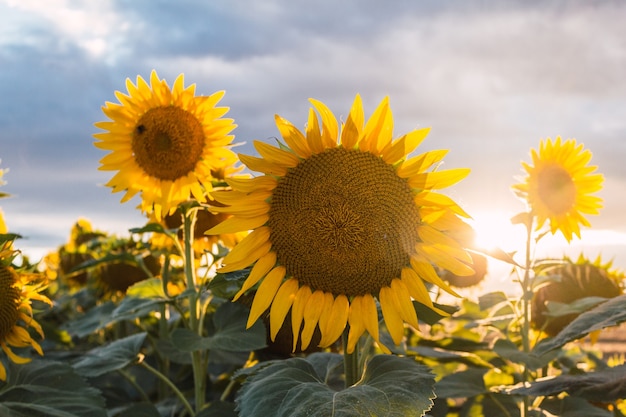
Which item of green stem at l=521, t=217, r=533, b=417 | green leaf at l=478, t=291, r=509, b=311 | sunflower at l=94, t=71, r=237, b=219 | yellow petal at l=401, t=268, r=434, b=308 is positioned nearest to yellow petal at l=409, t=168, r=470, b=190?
yellow petal at l=401, t=268, r=434, b=308

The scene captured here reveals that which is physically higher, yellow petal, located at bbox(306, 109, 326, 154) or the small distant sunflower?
yellow petal, located at bbox(306, 109, 326, 154)

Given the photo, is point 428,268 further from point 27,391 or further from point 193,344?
point 27,391

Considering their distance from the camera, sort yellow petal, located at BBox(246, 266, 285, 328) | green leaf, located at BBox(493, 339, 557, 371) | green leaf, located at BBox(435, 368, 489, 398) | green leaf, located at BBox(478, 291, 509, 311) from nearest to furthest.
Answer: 1. yellow petal, located at BBox(246, 266, 285, 328)
2. green leaf, located at BBox(493, 339, 557, 371)
3. green leaf, located at BBox(435, 368, 489, 398)
4. green leaf, located at BBox(478, 291, 509, 311)

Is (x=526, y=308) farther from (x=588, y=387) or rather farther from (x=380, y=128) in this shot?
(x=380, y=128)

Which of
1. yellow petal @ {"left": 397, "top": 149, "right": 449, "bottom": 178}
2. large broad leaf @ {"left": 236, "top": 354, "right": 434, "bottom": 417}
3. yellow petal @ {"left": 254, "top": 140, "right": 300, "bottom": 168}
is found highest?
yellow petal @ {"left": 254, "top": 140, "right": 300, "bottom": 168}

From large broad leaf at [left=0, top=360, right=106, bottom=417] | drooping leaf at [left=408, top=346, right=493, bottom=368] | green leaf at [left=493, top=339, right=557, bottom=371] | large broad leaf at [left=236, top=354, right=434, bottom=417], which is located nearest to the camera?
large broad leaf at [left=236, top=354, right=434, bottom=417]

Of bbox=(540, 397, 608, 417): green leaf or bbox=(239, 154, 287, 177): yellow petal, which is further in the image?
bbox=(540, 397, 608, 417): green leaf

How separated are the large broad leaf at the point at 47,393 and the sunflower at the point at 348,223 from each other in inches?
38.9

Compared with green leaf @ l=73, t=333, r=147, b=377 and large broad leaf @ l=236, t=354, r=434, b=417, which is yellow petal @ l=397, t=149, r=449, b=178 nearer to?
large broad leaf @ l=236, t=354, r=434, b=417

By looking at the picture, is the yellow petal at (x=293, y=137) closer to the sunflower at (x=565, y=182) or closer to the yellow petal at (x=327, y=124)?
the yellow petal at (x=327, y=124)

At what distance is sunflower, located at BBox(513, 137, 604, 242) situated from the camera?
3.57 m

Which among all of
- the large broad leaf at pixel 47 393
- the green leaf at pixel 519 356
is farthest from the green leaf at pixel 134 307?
the green leaf at pixel 519 356

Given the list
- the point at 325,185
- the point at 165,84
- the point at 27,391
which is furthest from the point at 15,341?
the point at 325,185

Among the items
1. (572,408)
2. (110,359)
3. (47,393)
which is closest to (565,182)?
(572,408)
